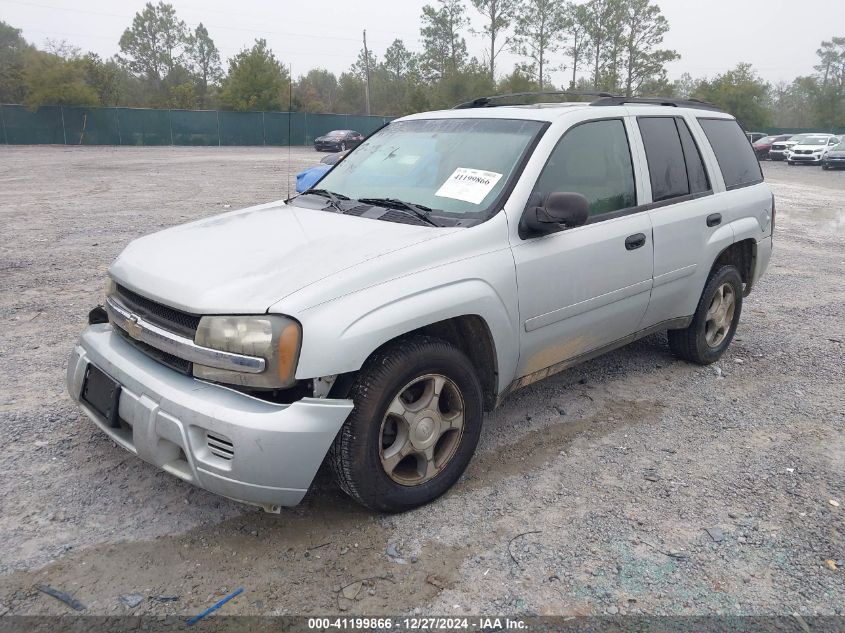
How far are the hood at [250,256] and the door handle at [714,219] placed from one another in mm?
2257

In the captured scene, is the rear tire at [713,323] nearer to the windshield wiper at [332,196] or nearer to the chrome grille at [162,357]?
the windshield wiper at [332,196]

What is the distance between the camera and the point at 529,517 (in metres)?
3.00

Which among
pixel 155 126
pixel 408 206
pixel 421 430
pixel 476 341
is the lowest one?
pixel 421 430

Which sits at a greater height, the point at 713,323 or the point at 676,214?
the point at 676,214

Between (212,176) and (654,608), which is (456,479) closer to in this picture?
(654,608)

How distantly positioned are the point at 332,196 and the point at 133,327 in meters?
1.41

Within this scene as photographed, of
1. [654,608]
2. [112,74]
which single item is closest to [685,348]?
[654,608]

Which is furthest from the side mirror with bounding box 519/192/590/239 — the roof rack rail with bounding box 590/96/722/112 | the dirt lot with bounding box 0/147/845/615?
the dirt lot with bounding box 0/147/845/615

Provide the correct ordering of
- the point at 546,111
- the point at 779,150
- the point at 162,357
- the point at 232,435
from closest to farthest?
the point at 232,435
the point at 162,357
the point at 546,111
the point at 779,150

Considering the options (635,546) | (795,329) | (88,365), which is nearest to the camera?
(635,546)

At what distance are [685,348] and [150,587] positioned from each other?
3838 millimetres

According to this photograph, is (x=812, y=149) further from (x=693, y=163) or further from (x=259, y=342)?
(x=259, y=342)

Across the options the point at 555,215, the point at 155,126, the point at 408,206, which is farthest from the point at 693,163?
the point at 155,126

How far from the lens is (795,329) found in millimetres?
5891
